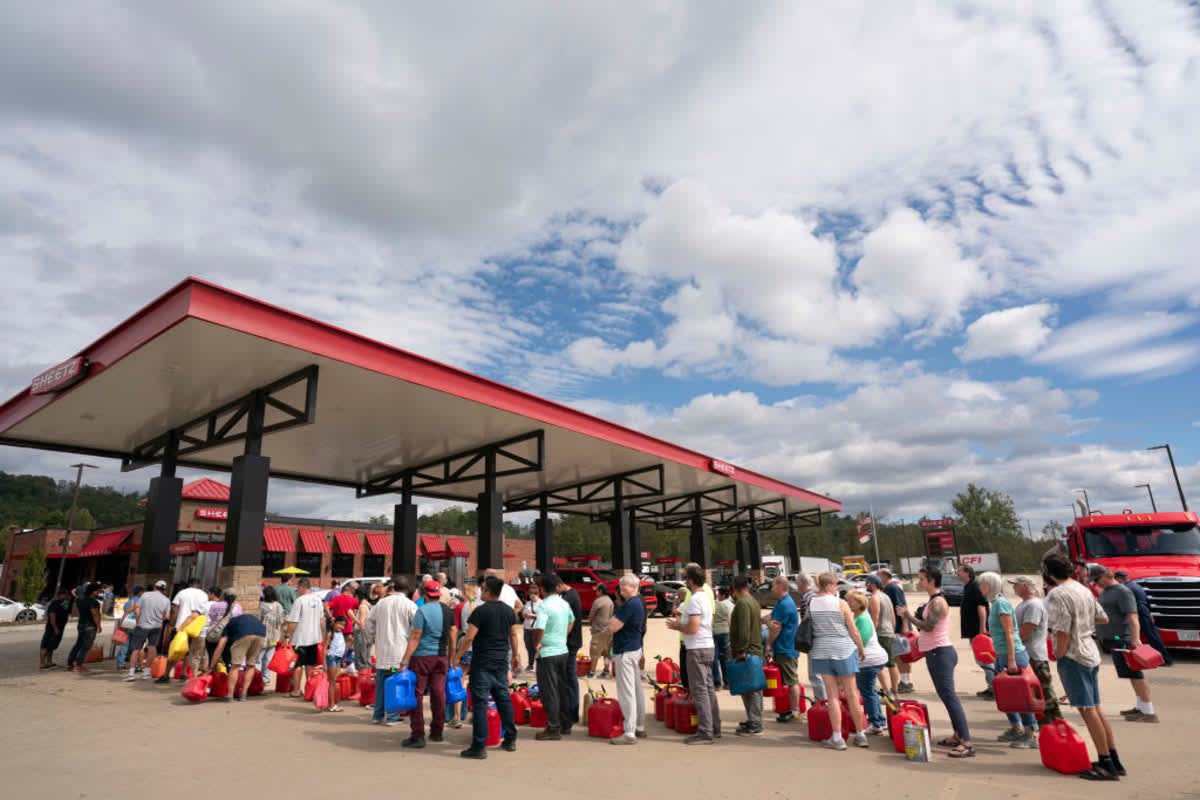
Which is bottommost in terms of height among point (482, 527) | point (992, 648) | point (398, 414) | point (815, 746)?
point (815, 746)

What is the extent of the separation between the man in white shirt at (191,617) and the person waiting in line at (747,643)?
8.45m

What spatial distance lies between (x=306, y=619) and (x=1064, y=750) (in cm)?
887

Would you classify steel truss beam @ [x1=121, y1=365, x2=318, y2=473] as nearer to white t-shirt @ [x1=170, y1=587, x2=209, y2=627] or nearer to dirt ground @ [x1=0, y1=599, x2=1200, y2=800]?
white t-shirt @ [x1=170, y1=587, x2=209, y2=627]

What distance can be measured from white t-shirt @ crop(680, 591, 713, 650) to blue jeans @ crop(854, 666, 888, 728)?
1.66 meters

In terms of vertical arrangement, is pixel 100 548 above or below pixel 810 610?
above

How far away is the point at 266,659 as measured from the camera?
10234 millimetres

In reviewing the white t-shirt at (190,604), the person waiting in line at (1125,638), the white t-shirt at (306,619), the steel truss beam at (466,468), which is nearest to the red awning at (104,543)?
the steel truss beam at (466,468)

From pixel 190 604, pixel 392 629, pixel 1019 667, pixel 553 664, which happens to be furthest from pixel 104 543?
pixel 1019 667

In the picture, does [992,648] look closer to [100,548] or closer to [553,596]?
[553,596]

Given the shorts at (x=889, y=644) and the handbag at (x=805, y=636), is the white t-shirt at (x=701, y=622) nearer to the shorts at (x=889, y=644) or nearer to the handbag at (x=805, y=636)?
the handbag at (x=805, y=636)

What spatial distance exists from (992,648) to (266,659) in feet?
34.6

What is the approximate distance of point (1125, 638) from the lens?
732cm

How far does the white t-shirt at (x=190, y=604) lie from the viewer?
10.1 metres

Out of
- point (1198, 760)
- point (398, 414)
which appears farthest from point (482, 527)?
point (1198, 760)
